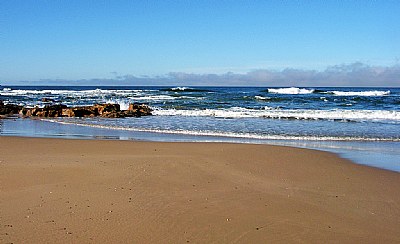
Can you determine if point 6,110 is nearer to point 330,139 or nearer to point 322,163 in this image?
point 330,139

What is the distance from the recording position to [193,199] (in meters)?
5.54

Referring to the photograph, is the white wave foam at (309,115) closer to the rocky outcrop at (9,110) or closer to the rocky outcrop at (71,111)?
the rocky outcrop at (71,111)

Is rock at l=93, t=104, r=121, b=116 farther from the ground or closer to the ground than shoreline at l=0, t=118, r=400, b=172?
farther from the ground

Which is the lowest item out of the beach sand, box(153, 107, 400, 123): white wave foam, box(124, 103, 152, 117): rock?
box(153, 107, 400, 123): white wave foam

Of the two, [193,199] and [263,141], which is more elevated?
[193,199]

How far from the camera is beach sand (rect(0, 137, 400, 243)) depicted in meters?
4.32

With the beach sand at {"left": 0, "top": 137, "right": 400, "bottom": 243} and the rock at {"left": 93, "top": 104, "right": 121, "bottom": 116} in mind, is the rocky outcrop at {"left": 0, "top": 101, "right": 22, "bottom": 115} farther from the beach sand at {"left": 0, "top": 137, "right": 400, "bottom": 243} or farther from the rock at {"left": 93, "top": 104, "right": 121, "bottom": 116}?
the beach sand at {"left": 0, "top": 137, "right": 400, "bottom": 243}

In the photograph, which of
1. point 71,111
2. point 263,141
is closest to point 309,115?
point 263,141

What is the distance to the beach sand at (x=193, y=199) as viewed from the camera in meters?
4.32

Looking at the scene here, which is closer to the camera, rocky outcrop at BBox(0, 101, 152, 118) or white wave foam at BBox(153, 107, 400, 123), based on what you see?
rocky outcrop at BBox(0, 101, 152, 118)

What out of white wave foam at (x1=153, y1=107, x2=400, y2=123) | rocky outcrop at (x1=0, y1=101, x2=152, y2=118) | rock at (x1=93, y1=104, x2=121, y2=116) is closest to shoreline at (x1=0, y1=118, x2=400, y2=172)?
rocky outcrop at (x1=0, y1=101, x2=152, y2=118)

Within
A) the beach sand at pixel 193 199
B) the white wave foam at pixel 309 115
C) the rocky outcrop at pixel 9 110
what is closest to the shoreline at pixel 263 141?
the beach sand at pixel 193 199

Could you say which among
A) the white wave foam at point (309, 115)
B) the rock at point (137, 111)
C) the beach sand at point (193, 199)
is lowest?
the white wave foam at point (309, 115)

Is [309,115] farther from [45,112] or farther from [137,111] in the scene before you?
[45,112]
